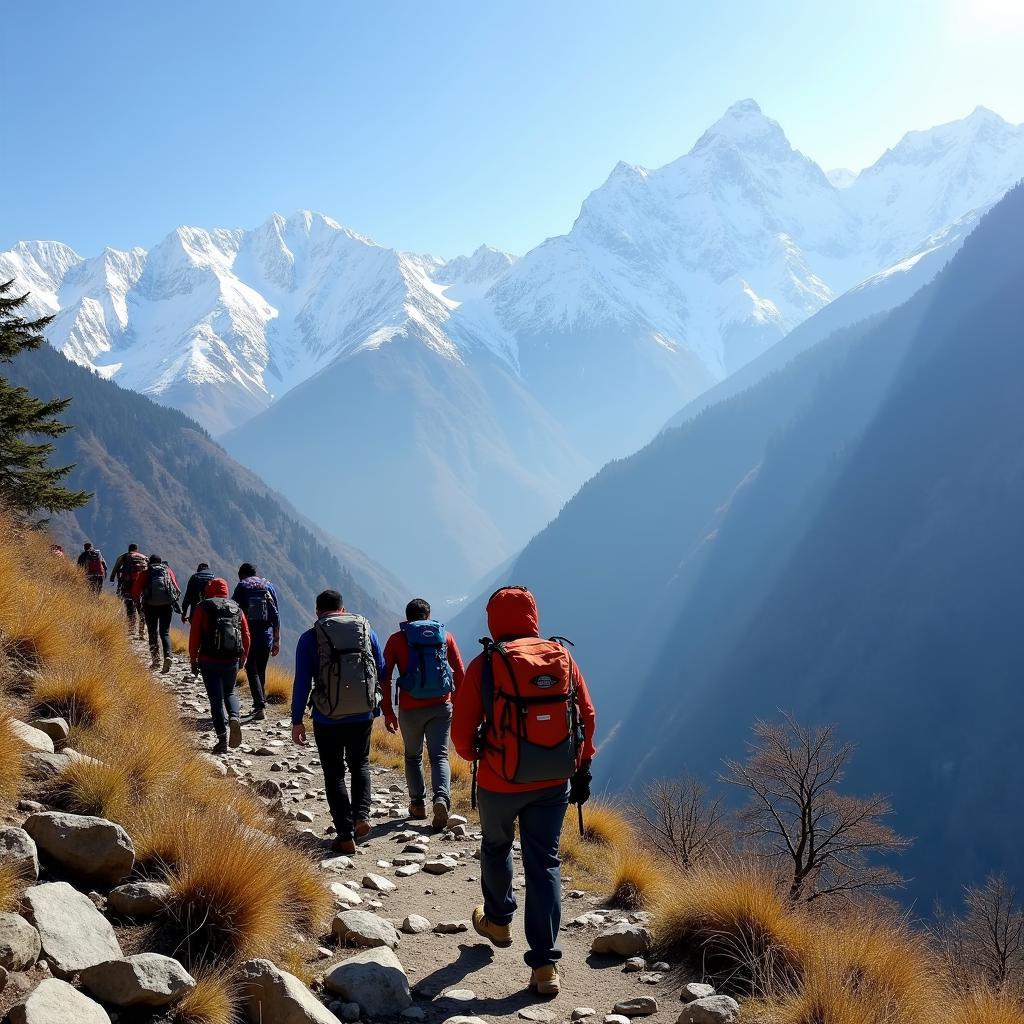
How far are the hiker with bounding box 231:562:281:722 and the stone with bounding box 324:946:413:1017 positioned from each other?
899 centimetres

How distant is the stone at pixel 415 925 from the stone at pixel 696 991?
6.87 feet

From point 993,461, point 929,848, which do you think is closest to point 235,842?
point 929,848

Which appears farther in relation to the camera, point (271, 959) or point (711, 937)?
point (711, 937)

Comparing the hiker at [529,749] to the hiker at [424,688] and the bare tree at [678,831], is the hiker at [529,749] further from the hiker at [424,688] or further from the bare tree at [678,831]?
the bare tree at [678,831]

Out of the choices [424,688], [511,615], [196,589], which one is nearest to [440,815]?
[424,688]

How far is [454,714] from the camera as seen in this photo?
18.1 feet

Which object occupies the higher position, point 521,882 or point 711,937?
point 711,937

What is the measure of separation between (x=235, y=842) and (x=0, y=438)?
18.9 metres

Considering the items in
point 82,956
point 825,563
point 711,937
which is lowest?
point 825,563

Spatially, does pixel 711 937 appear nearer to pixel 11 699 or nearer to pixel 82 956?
pixel 82 956

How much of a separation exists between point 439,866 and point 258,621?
717 centimetres

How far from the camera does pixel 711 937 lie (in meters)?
5.99

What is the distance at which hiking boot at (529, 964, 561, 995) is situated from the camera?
17.7 ft

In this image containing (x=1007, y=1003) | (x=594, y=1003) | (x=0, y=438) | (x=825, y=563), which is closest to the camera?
(x=1007, y=1003)
